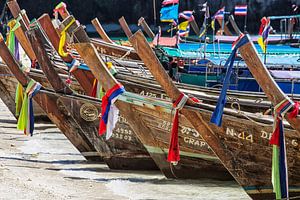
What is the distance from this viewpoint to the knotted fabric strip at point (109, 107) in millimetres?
10156

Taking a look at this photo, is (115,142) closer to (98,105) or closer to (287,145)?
(98,105)

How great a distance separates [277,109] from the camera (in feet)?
28.0

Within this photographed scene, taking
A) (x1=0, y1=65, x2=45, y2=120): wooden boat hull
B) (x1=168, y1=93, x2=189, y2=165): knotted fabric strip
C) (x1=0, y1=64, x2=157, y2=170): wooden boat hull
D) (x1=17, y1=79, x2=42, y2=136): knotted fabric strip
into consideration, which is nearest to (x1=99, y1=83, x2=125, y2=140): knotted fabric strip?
(x1=168, y1=93, x2=189, y2=165): knotted fabric strip

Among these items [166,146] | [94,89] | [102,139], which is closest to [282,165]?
[166,146]

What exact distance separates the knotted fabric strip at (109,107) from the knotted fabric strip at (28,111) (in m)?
2.47

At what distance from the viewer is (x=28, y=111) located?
41.5ft

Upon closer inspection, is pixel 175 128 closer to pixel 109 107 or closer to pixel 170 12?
pixel 109 107

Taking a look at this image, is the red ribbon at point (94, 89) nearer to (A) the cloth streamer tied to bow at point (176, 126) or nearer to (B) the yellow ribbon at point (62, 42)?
(B) the yellow ribbon at point (62, 42)

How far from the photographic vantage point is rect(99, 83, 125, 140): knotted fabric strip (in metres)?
10.2

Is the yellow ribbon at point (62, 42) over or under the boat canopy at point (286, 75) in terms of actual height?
over

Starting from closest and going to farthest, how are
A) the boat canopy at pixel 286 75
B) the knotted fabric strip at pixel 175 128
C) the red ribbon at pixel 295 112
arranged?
the red ribbon at pixel 295 112, the knotted fabric strip at pixel 175 128, the boat canopy at pixel 286 75

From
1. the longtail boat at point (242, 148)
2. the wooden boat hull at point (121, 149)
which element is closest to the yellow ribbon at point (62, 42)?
the wooden boat hull at point (121, 149)

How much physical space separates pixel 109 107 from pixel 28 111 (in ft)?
9.11

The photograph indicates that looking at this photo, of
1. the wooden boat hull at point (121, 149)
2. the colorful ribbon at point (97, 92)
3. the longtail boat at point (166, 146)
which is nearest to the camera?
the longtail boat at point (166, 146)
